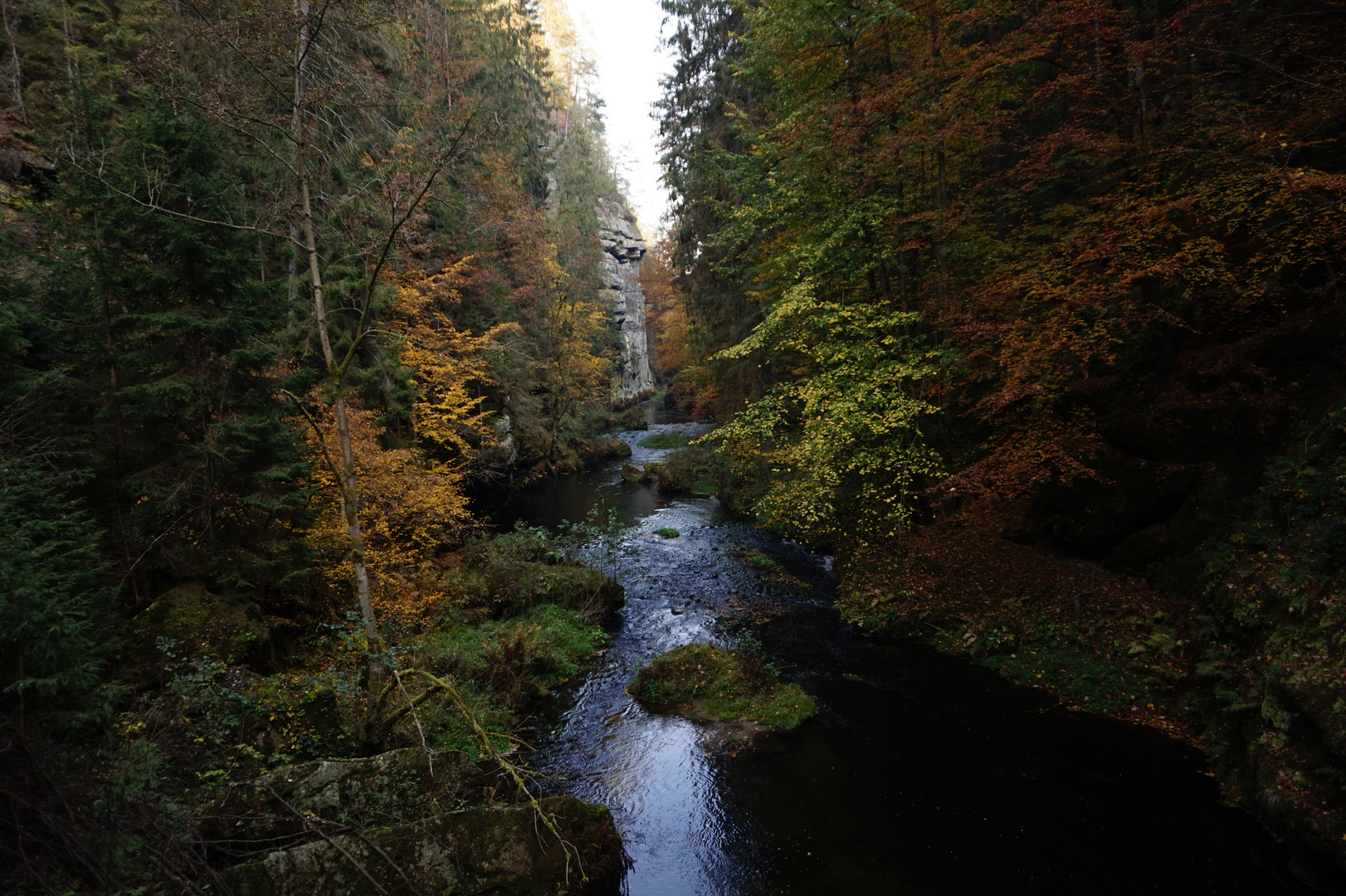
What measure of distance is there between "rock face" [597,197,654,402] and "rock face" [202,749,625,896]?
42.9 metres

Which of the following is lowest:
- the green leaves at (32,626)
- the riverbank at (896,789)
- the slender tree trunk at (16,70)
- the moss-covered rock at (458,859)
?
the riverbank at (896,789)

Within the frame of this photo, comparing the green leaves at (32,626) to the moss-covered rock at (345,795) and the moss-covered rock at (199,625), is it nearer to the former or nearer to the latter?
the moss-covered rock at (345,795)

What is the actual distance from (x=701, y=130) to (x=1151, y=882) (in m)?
23.1

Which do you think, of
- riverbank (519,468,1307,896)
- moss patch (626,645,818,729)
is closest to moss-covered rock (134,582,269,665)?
riverbank (519,468,1307,896)

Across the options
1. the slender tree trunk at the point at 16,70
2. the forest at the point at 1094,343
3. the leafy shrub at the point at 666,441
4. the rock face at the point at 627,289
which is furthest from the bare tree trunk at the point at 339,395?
the rock face at the point at 627,289

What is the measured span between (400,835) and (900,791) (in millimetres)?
6154

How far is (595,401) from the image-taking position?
33.7 m

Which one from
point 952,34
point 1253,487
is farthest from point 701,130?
point 1253,487

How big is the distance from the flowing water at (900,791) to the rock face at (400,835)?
4.55 ft

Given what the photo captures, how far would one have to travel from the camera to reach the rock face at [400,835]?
4266mm

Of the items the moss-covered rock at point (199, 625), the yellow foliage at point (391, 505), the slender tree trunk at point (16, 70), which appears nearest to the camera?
the moss-covered rock at point (199, 625)

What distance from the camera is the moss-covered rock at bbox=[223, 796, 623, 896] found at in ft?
13.7

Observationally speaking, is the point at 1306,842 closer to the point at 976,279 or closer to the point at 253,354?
the point at 976,279

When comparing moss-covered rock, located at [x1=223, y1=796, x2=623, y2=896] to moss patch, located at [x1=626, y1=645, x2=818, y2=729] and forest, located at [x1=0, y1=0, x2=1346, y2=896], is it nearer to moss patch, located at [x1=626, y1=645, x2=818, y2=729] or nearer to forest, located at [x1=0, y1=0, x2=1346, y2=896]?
forest, located at [x1=0, y1=0, x2=1346, y2=896]
